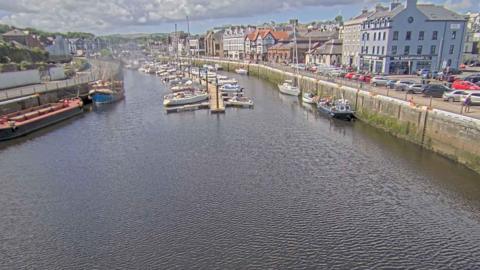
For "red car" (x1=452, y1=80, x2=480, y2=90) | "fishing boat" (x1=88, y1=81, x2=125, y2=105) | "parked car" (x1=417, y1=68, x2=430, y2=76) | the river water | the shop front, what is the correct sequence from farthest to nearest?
the shop front, "parked car" (x1=417, y1=68, x2=430, y2=76), "fishing boat" (x1=88, y1=81, x2=125, y2=105), "red car" (x1=452, y1=80, x2=480, y2=90), the river water

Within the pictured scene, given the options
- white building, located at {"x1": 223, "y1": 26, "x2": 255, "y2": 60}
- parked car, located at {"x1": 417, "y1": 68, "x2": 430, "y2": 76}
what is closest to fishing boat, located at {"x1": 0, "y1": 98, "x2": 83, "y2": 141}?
parked car, located at {"x1": 417, "y1": 68, "x2": 430, "y2": 76}

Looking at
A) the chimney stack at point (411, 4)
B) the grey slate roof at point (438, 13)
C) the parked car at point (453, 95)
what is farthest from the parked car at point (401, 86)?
the grey slate roof at point (438, 13)

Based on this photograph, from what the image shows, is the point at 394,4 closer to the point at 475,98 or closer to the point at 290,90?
the point at 290,90

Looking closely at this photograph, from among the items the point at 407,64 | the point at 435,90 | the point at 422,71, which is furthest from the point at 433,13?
the point at 435,90

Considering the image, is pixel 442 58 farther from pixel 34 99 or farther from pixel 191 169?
pixel 34 99

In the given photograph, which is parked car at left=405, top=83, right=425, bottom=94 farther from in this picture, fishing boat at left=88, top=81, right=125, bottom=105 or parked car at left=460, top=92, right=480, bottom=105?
fishing boat at left=88, top=81, right=125, bottom=105

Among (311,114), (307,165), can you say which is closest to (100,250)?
(307,165)

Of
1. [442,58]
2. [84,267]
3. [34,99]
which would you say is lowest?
[84,267]

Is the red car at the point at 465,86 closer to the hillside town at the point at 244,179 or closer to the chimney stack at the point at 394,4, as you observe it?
the hillside town at the point at 244,179
